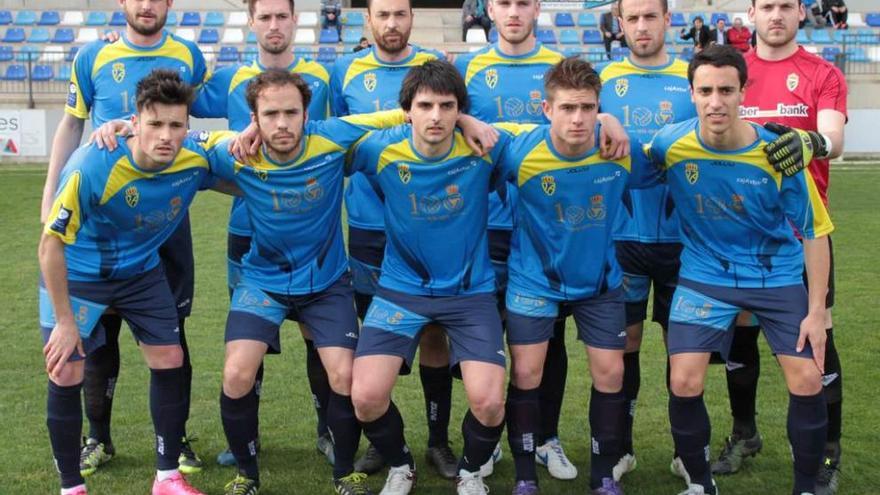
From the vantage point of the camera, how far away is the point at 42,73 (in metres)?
21.6

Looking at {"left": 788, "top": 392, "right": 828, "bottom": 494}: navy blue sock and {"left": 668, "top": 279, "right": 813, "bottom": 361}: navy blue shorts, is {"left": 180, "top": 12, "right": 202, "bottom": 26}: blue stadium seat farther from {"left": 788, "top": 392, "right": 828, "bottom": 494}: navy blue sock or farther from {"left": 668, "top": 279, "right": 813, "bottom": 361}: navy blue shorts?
{"left": 788, "top": 392, "right": 828, "bottom": 494}: navy blue sock

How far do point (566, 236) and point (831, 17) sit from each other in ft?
73.1

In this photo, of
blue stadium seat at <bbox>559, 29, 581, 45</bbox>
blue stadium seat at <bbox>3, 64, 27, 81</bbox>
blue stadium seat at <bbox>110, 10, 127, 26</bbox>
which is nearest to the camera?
blue stadium seat at <bbox>3, 64, 27, 81</bbox>

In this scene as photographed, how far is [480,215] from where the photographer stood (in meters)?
4.80

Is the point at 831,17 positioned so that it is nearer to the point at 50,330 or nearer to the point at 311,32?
the point at 311,32

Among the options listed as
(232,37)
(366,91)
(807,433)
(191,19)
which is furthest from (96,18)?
(807,433)

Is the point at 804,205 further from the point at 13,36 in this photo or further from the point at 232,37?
the point at 13,36

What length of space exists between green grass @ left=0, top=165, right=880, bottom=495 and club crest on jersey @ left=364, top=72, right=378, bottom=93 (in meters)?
1.90

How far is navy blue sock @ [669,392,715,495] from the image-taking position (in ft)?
14.9

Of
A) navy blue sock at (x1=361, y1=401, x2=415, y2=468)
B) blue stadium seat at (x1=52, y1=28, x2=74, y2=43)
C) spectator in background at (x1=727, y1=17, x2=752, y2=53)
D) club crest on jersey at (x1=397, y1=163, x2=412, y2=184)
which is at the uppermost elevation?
blue stadium seat at (x1=52, y1=28, x2=74, y2=43)

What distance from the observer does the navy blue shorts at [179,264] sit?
5.29 m

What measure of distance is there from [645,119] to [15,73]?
64.6ft

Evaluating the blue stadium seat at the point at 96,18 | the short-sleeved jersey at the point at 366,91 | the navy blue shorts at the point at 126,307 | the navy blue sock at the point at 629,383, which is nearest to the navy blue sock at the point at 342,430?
the navy blue shorts at the point at 126,307

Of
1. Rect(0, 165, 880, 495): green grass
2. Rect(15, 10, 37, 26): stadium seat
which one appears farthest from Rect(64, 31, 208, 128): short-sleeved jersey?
Rect(15, 10, 37, 26): stadium seat
